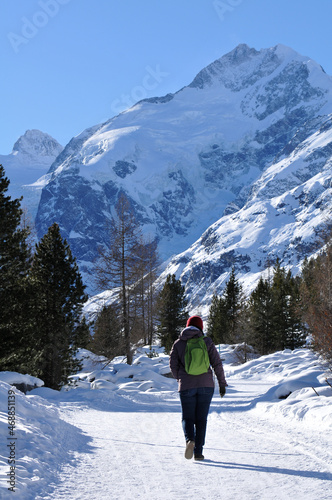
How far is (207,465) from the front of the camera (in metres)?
6.12

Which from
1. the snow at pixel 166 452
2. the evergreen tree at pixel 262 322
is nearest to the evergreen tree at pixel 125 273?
the snow at pixel 166 452

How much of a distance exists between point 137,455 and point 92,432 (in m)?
2.75

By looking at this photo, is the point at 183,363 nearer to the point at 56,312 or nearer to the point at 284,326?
the point at 56,312

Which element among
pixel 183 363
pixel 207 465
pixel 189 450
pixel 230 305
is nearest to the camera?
pixel 207 465

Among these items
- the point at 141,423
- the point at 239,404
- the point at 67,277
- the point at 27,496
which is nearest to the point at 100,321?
the point at 67,277

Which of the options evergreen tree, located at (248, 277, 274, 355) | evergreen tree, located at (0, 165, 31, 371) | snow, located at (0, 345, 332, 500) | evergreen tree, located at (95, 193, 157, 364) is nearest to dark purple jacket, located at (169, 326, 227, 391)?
snow, located at (0, 345, 332, 500)

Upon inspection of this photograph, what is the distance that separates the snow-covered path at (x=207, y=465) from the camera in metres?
4.87

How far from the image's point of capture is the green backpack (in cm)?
665

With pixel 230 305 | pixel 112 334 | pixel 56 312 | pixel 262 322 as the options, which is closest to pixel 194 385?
pixel 56 312

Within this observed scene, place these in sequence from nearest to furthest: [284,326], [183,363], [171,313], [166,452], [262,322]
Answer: [183,363] < [166,452] < [262,322] < [284,326] < [171,313]

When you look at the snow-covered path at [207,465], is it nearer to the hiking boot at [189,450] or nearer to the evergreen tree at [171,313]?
the hiking boot at [189,450]

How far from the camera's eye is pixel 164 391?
789 inches

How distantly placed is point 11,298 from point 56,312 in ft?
11.3

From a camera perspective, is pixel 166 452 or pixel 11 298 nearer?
pixel 166 452
